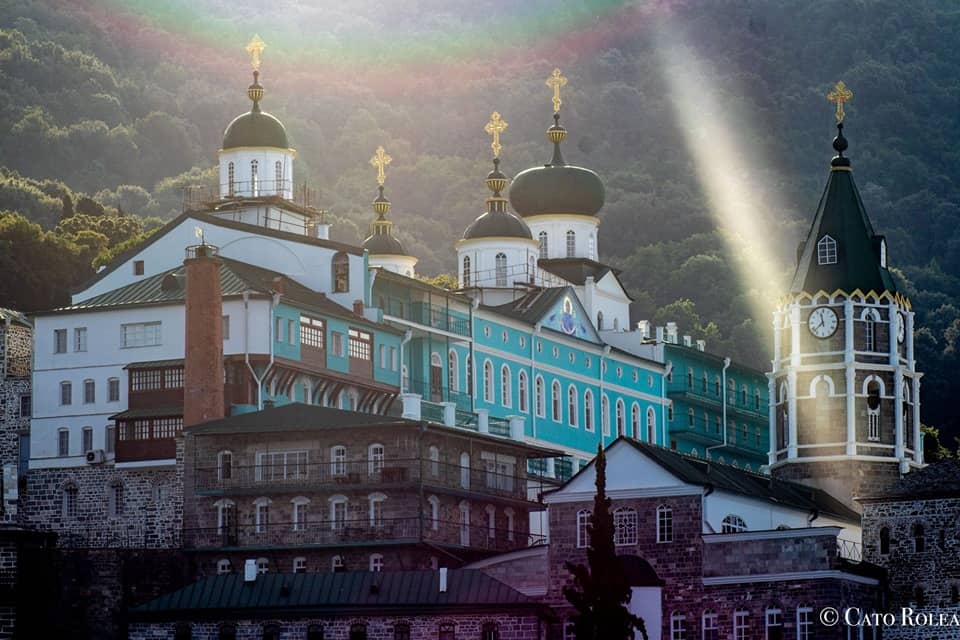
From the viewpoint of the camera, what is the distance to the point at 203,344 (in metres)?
81.1

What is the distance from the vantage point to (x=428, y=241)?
177000 millimetres

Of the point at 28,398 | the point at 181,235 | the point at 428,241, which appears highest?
the point at 428,241

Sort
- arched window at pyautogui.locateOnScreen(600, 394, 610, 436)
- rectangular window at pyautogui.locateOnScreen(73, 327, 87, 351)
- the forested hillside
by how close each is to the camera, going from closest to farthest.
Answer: rectangular window at pyautogui.locateOnScreen(73, 327, 87, 351) → arched window at pyautogui.locateOnScreen(600, 394, 610, 436) → the forested hillside

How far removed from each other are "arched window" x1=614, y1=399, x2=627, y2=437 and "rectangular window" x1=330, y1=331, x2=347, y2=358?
84.1ft

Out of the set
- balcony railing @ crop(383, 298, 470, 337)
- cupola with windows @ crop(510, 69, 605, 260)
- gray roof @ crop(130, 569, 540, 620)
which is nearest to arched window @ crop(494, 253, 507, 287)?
cupola with windows @ crop(510, 69, 605, 260)

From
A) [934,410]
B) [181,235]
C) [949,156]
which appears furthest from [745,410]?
[949,156]

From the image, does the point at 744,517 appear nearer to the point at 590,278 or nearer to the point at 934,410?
the point at 590,278

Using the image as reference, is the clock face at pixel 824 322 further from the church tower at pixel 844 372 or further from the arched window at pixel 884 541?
the arched window at pixel 884 541

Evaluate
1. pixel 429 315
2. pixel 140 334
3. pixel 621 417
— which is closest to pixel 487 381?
pixel 429 315

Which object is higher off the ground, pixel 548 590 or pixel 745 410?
pixel 745 410

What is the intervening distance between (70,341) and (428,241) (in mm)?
92486

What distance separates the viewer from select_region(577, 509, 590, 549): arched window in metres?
74.2

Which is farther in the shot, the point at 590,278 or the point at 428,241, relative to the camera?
the point at 428,241

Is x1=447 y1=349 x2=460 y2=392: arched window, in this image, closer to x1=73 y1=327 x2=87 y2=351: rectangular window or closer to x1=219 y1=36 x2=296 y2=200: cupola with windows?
x1=219 y1=36 x2=296 y2=200: cupola with windows
